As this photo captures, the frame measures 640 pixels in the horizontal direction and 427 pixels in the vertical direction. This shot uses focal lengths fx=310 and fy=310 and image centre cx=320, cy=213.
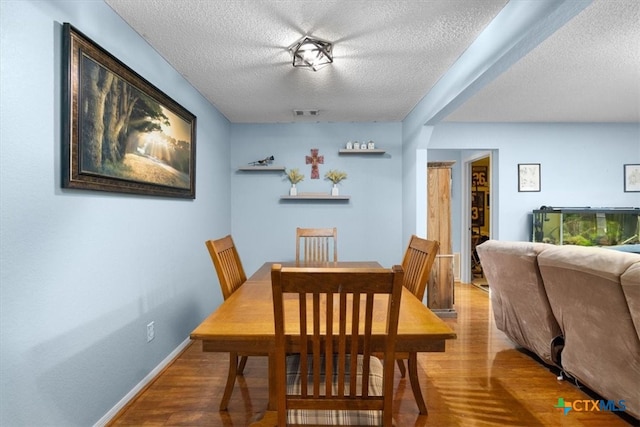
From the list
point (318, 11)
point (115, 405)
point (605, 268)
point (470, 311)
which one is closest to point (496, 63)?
point (318, 11)

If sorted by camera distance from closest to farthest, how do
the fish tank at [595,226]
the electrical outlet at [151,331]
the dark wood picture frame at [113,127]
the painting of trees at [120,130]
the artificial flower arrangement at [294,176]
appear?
the dark wood picture frame at [113,127]
the painting of trees at [120,130]
the electrical outlet at [151,331]
the fish tank at [595,226]
the artificial flower arrangement at [294,176]

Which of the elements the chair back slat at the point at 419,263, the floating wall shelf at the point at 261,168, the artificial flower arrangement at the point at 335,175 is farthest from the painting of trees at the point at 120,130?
the artificial flower arrangement at the point at 335,175

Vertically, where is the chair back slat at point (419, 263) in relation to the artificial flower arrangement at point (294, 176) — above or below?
below

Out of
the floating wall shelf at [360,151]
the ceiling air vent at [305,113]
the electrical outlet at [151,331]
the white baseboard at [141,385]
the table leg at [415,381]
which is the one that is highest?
the ceiling air vent at [305,113]

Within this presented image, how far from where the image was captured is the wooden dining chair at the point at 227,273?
5.73 ft

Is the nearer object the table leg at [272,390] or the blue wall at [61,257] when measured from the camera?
the blue wall at [61,257]

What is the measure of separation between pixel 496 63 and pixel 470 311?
9.13ft

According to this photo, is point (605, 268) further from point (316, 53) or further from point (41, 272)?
point (41, 272)

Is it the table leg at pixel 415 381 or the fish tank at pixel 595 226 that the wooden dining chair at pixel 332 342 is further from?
the fish tank at pixel 595 226

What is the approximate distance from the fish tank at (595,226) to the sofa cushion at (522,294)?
77.0 inches

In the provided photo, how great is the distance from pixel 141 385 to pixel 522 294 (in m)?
2.74

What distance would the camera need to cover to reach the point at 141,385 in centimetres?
204

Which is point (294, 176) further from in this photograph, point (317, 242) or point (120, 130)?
point (120, 130)

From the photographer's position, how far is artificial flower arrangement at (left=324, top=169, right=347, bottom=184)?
3967 millimetres
